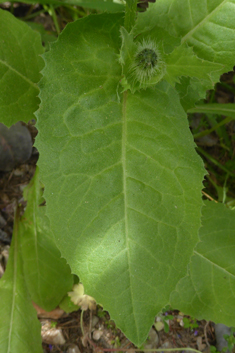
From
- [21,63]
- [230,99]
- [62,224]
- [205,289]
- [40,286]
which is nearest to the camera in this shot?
[62,224]

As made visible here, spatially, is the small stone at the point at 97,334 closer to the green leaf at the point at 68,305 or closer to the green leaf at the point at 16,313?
the green leaf at the point at 68,305

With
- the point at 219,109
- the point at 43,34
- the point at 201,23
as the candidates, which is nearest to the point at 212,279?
the point at 219,109

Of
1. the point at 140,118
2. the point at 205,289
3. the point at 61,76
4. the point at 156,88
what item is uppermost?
the point at 61,76

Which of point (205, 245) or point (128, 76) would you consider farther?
point (205, 245)

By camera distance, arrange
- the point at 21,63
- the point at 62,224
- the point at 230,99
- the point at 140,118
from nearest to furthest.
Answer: the point at 62,224, the point at 140,118, the point at 21,63, the point at 230,99

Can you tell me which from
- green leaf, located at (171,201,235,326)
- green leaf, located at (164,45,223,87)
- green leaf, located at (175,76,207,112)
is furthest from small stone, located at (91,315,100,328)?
green leaf, located at (164,45,223,87)

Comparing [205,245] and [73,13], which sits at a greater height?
[73,13]

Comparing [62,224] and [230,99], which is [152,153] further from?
[230,99]

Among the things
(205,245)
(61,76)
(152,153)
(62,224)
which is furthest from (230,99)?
(62,224)
